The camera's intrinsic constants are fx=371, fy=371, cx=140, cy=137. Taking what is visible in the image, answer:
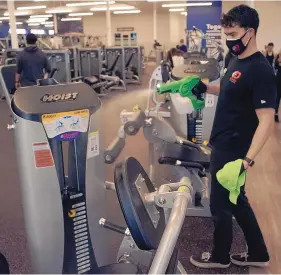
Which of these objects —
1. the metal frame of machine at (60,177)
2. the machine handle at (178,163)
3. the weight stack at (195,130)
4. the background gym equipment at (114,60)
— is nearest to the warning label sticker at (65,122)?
the metal frame of machine at (60,177)

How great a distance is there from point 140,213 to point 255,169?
3.36 metres

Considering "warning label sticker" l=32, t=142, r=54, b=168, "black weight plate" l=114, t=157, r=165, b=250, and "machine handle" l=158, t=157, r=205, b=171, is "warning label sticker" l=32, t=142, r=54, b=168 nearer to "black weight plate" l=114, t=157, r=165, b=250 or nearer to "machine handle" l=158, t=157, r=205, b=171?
"black weight plate" l=114, t=157, r=165, b=250

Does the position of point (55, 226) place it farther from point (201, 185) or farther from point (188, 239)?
point (201, 185)

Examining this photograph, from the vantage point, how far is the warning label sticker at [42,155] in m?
1.56

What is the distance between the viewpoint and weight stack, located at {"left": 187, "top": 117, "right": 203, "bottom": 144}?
3408 millimetres

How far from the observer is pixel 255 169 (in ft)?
13.5

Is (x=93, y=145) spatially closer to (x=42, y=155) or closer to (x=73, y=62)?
(x=42, y=155)

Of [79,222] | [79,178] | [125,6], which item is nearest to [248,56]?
[79,178]

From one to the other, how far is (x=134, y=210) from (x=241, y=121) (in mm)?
1137

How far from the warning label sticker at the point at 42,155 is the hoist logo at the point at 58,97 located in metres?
0.20

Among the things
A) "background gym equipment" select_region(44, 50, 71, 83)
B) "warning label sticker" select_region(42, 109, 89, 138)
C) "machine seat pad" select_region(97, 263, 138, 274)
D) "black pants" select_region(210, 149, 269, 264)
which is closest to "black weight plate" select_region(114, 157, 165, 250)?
"machine seat pad" select_region(97, 263, 138, 274)

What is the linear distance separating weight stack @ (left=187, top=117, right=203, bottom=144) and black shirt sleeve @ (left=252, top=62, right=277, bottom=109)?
159 centimetres

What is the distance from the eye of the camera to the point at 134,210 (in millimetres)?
1000

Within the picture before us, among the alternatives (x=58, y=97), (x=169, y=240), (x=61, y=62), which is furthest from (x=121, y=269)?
(x=61, y=62)
